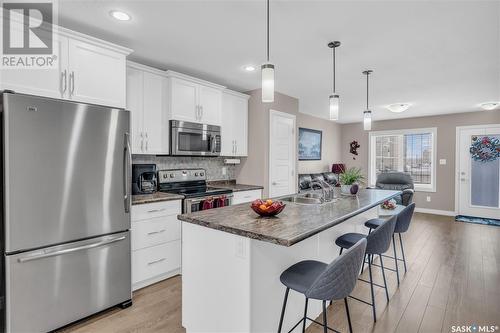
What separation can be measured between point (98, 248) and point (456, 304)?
327 centimetres

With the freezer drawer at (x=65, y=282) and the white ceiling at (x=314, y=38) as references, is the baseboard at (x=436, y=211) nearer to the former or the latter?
the white ceiling at (x=314, y=38)

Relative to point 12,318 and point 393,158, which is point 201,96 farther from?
point 393,158

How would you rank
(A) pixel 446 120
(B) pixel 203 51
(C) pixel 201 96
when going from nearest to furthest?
(B) pixel 203 51, (C) pixel 201 96, (A) pixel 446 120

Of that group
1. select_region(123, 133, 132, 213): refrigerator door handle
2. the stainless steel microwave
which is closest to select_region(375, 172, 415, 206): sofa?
the stainless steel microwave

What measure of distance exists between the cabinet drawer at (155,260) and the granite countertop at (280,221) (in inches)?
A: 46.0

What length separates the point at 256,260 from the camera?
162 centimetres

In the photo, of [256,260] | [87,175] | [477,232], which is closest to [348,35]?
[256,260]

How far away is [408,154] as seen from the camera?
717cm

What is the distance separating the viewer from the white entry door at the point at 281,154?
14.1 ft

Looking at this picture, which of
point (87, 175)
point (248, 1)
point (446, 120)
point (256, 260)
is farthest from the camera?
point (446, 120)

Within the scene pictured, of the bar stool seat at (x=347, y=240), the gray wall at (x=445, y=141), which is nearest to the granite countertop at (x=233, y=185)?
the bar stool seat at (x=347, y=240)

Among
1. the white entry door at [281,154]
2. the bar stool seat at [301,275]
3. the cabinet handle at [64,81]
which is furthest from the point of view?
the white entry door at [281,154]

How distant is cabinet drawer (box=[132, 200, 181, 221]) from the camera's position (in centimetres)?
266

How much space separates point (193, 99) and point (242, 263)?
2.49 metres
